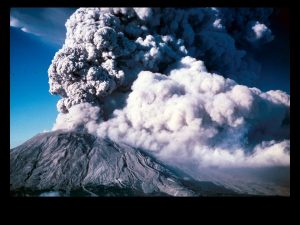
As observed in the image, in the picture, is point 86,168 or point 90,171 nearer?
point 90,171

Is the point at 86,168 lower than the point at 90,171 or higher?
higher

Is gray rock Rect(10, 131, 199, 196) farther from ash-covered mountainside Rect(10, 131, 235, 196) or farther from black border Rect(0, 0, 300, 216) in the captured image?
black border Rect(0, 0, 300, 216)

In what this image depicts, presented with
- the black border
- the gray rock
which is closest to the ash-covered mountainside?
the gray rock

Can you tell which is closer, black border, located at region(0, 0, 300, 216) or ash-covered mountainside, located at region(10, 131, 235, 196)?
black border, located at region(0, 0, 300, 216)
